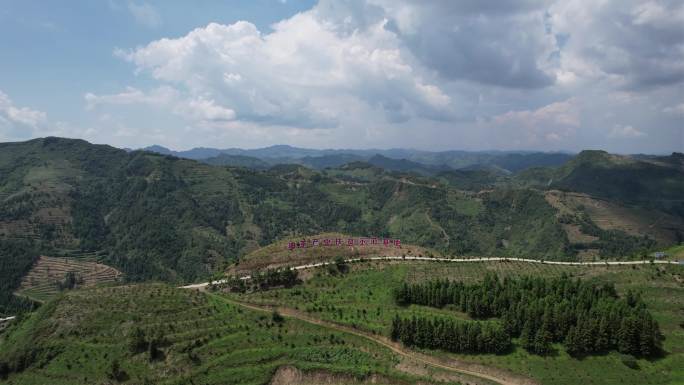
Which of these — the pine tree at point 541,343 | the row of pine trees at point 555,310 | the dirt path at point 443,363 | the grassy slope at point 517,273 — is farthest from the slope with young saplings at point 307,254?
the pine tree at point 541,343

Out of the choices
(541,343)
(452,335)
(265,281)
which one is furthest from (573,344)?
(265,281)

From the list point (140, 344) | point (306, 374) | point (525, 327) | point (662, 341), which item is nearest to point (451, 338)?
point (525, 327)

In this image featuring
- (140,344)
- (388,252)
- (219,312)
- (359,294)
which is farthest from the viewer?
(388,252)

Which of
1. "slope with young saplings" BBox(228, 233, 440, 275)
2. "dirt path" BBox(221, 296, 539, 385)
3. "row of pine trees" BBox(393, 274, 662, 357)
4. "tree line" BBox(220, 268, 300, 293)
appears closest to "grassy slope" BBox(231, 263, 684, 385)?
"dirt path" BBox(221, 296, 539, 385)

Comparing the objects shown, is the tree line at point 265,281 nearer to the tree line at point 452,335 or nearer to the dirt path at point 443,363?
the dirt path at point 443,363

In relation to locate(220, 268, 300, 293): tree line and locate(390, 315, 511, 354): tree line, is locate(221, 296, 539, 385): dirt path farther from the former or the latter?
locate(220, 268, 300, 293): tree line

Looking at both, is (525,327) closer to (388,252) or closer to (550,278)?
(550,278)

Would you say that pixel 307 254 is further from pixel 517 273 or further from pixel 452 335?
pixel 517 273
